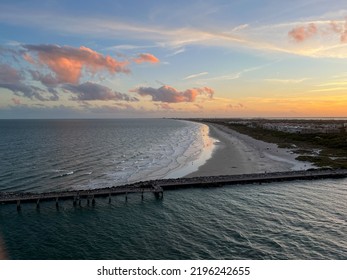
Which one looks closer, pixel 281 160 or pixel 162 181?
pixel 162 181

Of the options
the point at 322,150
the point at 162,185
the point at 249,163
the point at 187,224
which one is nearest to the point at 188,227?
the point at 187,224

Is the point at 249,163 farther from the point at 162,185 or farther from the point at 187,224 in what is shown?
the point at 187,224

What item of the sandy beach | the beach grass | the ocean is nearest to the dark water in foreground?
the ocean

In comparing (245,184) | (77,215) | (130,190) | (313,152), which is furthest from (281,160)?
(77,215)

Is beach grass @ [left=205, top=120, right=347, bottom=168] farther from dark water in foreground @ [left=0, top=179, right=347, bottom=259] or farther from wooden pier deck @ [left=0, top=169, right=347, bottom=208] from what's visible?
dark water in foreground @ [left=0, top=179, right=347, bottom=259]
